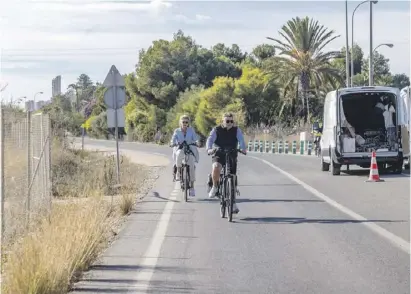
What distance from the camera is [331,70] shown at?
5659 cm

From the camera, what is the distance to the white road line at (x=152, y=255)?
812 cm

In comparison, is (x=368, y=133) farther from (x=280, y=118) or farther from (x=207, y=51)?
(x=207, y=51)

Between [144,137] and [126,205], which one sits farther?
[144,137]

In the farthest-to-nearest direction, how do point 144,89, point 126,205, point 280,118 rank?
point 144,89, point 280,118, point 126,205

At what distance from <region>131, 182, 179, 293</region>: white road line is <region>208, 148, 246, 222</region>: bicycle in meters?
1.02

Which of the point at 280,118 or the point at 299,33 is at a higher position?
the point at 299,33

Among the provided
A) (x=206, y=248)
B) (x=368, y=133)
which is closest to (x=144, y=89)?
(x=368, y=133)

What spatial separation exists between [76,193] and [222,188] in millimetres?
6284

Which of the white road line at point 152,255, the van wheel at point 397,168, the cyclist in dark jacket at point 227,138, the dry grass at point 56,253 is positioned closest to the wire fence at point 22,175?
the dry grass at point 56,253

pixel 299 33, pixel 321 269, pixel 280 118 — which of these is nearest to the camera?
pixel 321 269

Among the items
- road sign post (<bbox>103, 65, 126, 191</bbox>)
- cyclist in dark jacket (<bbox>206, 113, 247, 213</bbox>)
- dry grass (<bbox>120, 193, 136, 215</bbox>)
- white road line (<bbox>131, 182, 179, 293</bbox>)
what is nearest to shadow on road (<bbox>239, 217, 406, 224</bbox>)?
cyclist in dark jacket (<bbox>206, 113, 247, 213</bbox>)

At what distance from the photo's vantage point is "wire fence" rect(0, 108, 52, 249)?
1102cm

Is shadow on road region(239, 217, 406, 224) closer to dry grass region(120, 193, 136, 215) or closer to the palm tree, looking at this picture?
dry grass region(120, 193, 136, 215)

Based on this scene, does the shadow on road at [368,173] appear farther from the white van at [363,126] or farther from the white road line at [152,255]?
the white road line at [152,255]
